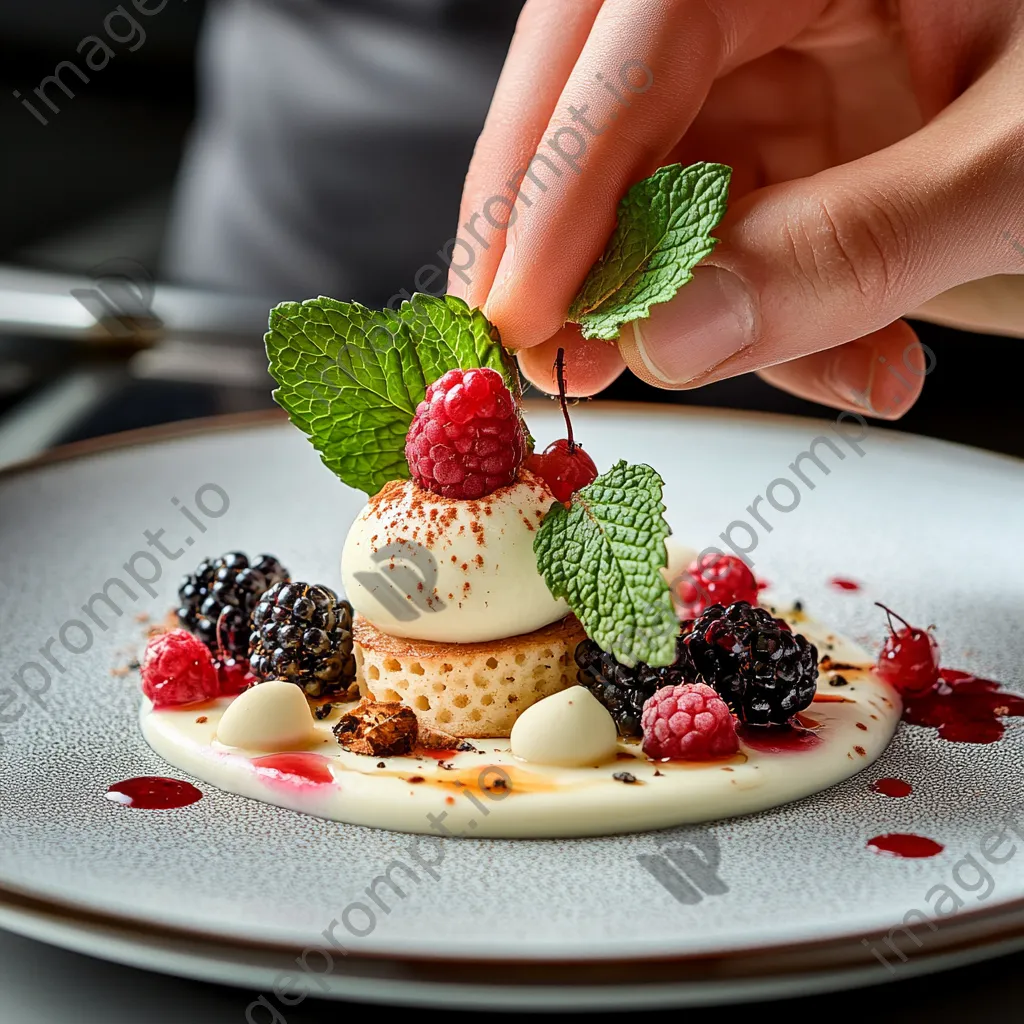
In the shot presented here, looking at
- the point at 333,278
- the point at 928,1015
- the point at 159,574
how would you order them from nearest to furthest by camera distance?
1. the point at 928,1015
2. the point at 159,574
3. the point at 333,278

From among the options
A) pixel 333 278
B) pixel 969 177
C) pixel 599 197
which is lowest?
pixel 969 177

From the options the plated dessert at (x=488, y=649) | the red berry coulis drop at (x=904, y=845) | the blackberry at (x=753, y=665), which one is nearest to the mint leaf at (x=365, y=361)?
the plated dessert at (x=488, y=649)

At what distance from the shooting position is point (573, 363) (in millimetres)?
2068

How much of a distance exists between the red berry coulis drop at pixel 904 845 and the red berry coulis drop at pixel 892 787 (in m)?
0.12

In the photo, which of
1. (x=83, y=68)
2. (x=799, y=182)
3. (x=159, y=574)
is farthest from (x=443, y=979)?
(x=83, y=68)

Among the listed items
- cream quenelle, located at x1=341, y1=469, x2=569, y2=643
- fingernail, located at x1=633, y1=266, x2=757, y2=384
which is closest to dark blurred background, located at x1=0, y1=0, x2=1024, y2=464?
cream quenelle, located at x1=341, y1=469, x2=569, y2=643

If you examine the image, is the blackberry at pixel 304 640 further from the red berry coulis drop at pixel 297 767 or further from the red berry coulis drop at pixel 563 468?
the red berry coulis drop at pixel 563 468

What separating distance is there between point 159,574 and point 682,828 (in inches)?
50.2

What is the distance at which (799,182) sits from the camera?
5.30 ft

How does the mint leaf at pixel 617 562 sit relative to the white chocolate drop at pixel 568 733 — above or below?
above

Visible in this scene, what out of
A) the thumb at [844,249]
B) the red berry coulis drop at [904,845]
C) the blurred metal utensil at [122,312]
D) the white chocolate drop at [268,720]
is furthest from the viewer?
the blurred metal utensil at [122,312]

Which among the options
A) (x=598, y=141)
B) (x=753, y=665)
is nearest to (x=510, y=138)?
(x=598, y=141)

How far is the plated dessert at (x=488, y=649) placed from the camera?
5.11 ft

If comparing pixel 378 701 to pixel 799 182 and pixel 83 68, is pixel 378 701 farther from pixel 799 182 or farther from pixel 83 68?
pixel 83 68
